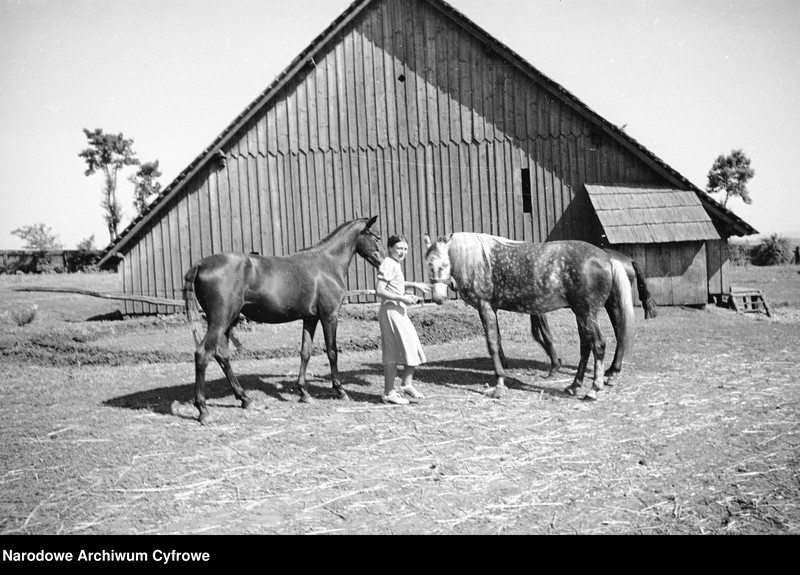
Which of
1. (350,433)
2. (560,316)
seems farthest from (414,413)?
(560,316)

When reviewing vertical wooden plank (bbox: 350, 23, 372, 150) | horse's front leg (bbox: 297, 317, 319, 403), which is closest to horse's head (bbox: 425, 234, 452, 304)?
horse's front leg (bbox: 297, 317, 319, 403)

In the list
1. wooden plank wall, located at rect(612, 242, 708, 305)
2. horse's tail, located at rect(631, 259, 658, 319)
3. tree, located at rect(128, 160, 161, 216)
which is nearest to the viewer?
horse's tail, located at rect(631, 259, 658, 319)

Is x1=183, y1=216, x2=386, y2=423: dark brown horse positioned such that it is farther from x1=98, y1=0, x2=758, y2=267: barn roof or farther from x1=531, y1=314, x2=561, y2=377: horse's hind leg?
x1=98, y1=0, x2=758, y2=267: barn roof

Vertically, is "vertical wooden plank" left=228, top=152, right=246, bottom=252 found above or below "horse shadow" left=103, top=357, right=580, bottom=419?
above

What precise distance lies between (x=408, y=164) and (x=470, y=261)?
28.5ft

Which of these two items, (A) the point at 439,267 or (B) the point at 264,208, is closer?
(A) the point at 439,267

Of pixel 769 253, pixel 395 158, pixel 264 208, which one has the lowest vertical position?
pixel 769 253

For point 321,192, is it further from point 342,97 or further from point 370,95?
point 370,95

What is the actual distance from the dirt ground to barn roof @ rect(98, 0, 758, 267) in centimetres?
613

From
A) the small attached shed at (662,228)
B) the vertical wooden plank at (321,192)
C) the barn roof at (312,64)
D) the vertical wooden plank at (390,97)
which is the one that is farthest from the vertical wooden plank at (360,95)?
the small attached shed at (662,228)

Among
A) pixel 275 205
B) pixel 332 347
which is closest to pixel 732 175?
pixel 275 205

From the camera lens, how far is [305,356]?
7.46 metres

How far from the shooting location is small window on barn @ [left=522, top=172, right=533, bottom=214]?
15742 mm

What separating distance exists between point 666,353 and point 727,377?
6.05 feet
